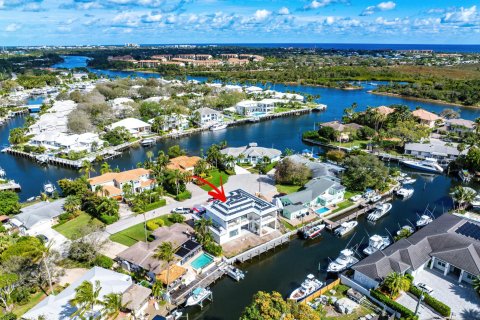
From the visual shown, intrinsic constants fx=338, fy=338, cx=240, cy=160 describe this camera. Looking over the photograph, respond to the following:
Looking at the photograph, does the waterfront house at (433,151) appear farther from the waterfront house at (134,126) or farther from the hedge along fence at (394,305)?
the waterfront house at (134,126)

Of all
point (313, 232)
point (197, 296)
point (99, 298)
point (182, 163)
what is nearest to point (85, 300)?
point (99, 298)

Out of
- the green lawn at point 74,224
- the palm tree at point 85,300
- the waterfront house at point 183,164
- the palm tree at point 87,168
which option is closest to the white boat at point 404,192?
the waterfront house at point 183,164

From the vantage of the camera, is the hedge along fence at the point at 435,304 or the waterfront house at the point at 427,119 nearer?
the hedge along fence at the point at 435,304

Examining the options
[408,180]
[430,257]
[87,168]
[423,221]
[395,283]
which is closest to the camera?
[395,283]

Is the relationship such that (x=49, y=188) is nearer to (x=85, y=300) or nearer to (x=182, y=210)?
(x=182, y=210)

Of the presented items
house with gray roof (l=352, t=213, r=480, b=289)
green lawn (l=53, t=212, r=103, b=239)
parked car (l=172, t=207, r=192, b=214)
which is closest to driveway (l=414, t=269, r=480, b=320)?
house with gray roof (l=352, t=213, r=480, b=289)

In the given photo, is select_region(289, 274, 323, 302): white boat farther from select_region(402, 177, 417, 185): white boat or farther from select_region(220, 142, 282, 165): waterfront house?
select_region(220, 142, 282, 165): waterfront house
